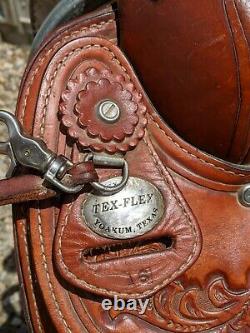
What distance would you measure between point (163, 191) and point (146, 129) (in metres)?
0.10

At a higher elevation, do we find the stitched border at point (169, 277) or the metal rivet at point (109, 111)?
the metal rivet at point (109, 111)

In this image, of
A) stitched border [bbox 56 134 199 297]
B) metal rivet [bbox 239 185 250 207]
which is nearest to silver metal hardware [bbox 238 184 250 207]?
metal rivet [bbox 239 185 250 207]

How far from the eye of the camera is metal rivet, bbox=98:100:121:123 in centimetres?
86

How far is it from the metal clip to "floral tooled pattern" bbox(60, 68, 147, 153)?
0.06 m

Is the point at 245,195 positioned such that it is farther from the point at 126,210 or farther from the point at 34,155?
the point at 34,155

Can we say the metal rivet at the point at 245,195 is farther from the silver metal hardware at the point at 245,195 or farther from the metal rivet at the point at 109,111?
the metal rivet at the point at 109,111

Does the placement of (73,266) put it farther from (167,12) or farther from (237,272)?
(167,12)

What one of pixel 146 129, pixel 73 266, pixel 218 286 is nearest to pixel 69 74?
pixel 146 129

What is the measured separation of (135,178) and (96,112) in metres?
0.12

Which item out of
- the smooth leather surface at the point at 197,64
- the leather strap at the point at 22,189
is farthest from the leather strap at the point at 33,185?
the smooth leather surface at the point at 197,64

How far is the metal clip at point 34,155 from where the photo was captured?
2.65 feet

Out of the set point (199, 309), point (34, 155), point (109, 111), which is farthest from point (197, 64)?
point (199, 309)

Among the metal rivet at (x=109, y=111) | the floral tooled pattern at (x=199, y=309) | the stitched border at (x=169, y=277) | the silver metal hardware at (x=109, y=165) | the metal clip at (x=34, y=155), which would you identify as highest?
the metal rivet at (x=109, y=111)

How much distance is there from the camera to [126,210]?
0.86 meters
